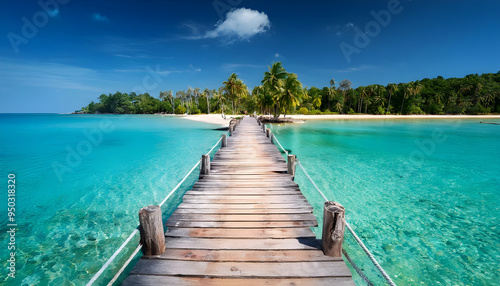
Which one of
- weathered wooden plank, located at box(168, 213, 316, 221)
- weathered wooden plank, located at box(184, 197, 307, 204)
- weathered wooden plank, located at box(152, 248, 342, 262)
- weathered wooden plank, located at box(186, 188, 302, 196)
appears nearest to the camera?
weathered wooden plank, located at box(152, 248, 342, 262)

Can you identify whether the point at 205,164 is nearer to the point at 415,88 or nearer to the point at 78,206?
the point at 78,206

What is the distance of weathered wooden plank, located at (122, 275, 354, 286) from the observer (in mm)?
2787

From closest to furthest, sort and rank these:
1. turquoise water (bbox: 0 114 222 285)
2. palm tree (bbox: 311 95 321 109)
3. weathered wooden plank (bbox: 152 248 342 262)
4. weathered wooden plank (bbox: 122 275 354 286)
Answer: weathered wooden plank (bbox: 122 275 354 286), weathered wooden plank (bbox: 152 248 342 262), turquoise water (bbox: 0 114 222 285), palm tree (bbox: 311 95 321 109)

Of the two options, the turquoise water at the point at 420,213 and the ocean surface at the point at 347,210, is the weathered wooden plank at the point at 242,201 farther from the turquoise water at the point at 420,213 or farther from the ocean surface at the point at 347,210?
the ocean surface at the point at 347,210

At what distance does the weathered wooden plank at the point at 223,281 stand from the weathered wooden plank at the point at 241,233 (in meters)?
0.94

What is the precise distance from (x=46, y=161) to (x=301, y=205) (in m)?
19.4

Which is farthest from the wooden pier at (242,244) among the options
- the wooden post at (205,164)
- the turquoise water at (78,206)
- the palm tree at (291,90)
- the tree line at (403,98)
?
the tree line at (403,98)

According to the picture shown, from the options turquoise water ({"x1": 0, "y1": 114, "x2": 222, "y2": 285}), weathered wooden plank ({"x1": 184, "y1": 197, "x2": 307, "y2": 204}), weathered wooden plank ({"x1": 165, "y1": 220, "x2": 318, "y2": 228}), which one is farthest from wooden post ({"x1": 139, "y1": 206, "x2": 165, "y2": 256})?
turquoise water ({"x1": 0, "y1": 114, "x2": 222, "y2": 285})

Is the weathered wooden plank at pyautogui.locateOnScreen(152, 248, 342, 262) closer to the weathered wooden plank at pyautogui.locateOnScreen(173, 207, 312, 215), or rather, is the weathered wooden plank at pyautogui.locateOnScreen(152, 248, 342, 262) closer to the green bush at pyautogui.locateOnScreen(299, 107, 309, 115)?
the weathered wooden plank at pyautogui.locateOnScreen(173, 207, 312, 215)

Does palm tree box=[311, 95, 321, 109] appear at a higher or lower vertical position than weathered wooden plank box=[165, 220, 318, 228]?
higher

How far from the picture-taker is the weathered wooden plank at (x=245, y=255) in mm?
3205

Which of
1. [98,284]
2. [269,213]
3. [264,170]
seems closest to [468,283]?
[269,213]

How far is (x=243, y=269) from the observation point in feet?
9.90

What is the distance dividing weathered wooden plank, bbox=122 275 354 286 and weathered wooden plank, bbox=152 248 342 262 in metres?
0.34
